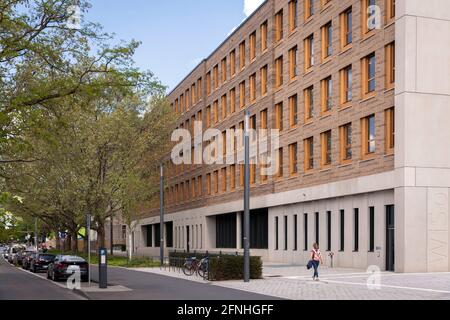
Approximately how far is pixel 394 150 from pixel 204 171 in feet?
125

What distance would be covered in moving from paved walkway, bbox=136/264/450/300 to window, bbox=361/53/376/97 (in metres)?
10.2

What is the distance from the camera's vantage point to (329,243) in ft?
145

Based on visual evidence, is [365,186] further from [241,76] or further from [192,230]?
[192,230]

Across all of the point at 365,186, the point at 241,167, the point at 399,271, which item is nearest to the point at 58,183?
the point at 241,167

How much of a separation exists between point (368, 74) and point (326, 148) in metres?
6.50

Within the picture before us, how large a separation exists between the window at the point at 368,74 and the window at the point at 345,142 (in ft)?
8.65

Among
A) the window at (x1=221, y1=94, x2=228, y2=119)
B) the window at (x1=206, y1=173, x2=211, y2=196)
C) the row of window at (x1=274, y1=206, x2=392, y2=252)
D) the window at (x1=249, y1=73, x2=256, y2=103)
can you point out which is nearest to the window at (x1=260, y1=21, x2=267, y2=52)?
the window at (x1=249, y1=73, x2=256, y2=103)

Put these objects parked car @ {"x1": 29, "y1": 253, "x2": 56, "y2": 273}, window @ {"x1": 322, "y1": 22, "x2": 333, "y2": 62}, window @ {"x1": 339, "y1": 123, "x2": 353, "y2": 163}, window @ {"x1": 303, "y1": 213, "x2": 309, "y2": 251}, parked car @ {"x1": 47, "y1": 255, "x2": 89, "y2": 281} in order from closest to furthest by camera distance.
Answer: parked car @ {"x1": 47, "y1": 255, "x2": 89, "y2": 281} → window @ {"x1": 339, "y1": 123, "x2": 353, "y2": 163} → window @ {"x1": 322, "y1": 22, "x2": 333, "y2": 62} → parked car @ {"x1": 29, "y1": 253, "x2": 56, "y2": 273} → window @ {"x1": 303, "y1": 213, "x2": 309, "y2": 251}

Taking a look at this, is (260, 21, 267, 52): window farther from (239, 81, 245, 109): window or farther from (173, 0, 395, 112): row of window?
(239, 81, 245, 109): window

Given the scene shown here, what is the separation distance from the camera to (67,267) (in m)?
36.1

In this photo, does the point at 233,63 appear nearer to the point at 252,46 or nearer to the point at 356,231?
the point at 252,46

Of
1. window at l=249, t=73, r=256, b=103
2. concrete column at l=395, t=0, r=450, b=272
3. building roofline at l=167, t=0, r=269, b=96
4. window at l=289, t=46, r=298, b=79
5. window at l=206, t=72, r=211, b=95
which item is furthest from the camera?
window at l=206, t=72, r=211, b=95

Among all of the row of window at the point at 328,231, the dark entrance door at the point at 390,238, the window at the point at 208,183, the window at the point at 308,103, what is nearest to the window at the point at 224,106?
the window at the point at 208,183

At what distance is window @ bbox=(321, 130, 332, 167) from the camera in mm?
45031
